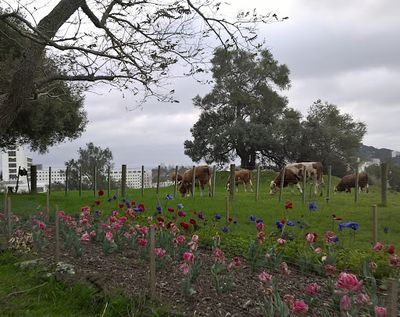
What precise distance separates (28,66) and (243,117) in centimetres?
3633

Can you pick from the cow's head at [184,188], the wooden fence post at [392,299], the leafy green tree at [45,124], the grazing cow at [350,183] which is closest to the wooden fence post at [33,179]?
the leafy green tree at [45,124]

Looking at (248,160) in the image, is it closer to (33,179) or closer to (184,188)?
(184,188)

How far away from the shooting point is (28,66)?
9.85m

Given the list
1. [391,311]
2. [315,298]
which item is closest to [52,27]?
[315,298]

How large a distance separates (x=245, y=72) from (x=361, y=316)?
41.7 m

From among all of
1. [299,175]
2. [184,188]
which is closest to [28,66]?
[184,188]

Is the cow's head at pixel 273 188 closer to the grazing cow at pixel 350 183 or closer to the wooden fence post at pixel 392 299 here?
the grazing cow at pixel 350 183

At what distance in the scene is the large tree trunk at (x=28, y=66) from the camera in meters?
9.87

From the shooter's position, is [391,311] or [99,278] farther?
[99,278]

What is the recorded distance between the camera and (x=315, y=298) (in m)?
5.17

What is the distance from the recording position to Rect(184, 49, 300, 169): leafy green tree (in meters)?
43.4

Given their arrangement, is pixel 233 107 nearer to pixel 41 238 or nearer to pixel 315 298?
pixel 41 238

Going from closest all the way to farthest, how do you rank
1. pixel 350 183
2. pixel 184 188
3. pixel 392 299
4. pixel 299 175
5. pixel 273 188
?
pixel 392 299 → pixel 273 188 → pixel 184 188 → pixel 299 175 → pixel 350 183

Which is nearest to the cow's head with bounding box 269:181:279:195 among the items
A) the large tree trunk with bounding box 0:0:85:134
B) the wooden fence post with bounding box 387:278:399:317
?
the large tree trunk with bounding box 0:0:85:134
